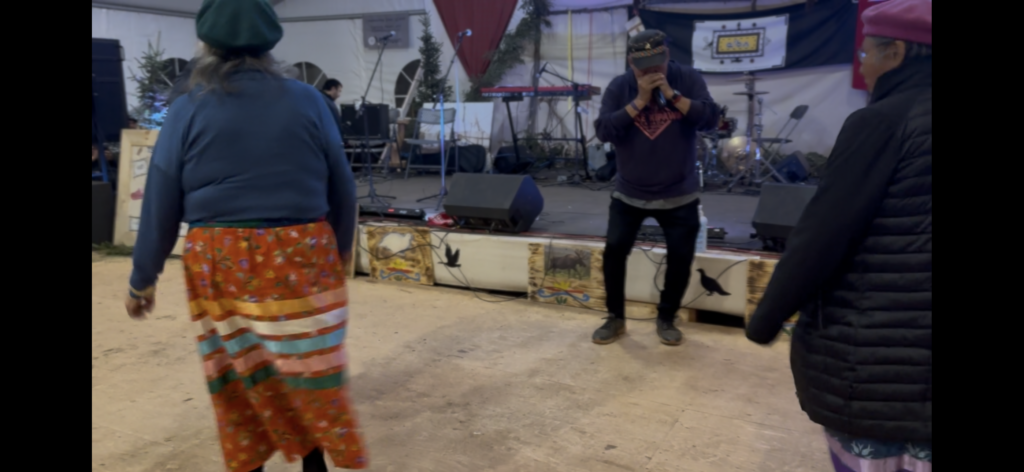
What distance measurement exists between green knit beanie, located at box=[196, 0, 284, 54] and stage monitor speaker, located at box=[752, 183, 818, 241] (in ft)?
9.45

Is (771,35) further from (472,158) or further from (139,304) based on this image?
(139,304)

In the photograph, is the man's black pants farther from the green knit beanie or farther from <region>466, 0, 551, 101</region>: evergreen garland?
<region>466, 0, 551, 101</region>: evergreen garland

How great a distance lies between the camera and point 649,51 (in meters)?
2.92

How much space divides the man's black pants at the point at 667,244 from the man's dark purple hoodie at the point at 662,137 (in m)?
0.09

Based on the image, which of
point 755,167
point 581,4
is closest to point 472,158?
point 581,4

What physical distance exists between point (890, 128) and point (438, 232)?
3529 mm

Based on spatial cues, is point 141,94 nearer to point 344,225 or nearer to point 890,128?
point 344,225

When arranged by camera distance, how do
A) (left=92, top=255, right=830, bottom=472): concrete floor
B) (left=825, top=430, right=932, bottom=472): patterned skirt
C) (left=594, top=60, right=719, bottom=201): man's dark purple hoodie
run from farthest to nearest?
(left=594, top=60, right=719, bottom=201): man's dark purple hoodie
(left=92, top=255, right=830, bottom=472): concrete floor
(left=825, top=430, right=932, bottom=472): patterned skirt

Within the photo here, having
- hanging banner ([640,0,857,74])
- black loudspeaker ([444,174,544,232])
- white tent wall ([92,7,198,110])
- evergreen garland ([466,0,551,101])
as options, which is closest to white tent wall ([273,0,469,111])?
evergreen garland ([466,0,551,101])

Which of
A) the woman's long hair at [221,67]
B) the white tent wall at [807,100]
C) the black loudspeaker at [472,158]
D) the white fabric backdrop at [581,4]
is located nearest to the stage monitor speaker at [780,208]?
the woman's long hair at [221,67]

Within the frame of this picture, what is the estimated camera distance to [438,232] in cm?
447

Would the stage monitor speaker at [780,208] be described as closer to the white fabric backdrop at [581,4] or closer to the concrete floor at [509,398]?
the concrete floor at [509,398]

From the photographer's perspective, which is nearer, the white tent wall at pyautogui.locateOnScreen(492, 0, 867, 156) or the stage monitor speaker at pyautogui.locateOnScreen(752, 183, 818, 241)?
the stage monitor speaker at pyautogui.locateOnScreen(752, 183, 818, 241)

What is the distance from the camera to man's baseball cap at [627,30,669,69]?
292cm
